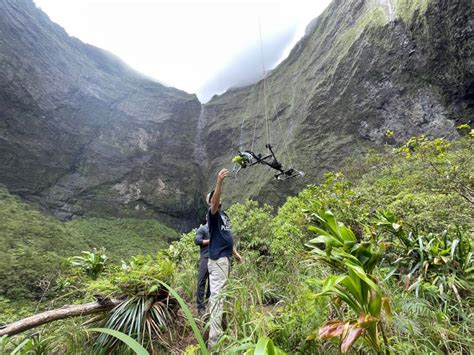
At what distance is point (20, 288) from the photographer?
41.0 ft

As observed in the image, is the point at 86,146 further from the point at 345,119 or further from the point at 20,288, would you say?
the point at 345,119

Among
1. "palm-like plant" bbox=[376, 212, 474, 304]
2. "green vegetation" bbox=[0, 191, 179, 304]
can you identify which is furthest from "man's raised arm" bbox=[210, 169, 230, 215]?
"green vegetation" bbox=[0, 191, 179, 304]

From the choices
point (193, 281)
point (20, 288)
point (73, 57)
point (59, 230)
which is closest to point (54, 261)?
point (20, 288)

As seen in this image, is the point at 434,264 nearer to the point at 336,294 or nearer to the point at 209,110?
the point at 336,294

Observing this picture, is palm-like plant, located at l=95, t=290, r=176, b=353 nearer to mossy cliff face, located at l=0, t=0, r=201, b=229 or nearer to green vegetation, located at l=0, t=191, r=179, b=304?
green vegetation, located at l=0, t=191, r=179, b=304

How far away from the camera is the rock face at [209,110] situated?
15.4m

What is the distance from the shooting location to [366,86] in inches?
708

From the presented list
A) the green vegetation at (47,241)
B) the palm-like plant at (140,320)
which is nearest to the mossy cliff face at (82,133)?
the green vegetation at (47,241)

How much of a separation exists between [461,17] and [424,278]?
1537 centimetres

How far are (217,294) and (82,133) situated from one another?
3169 centimetres

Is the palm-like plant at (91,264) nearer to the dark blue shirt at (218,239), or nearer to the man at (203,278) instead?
the man at (203,278)

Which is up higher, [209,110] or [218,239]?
[209,110]

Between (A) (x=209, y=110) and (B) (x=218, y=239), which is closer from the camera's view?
(B) (x=218, y=239)

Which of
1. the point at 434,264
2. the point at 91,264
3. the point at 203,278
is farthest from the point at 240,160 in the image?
the point at 91,264
